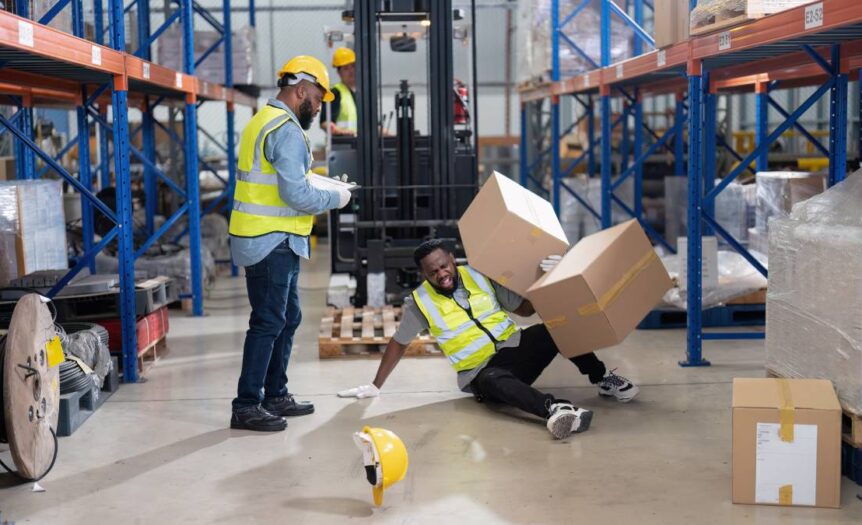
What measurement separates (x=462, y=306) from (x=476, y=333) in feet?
0.59

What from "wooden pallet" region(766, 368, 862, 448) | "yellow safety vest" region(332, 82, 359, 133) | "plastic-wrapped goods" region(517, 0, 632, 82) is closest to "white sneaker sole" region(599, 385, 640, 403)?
"wooden pallet" region(766, 368, 862, 448)

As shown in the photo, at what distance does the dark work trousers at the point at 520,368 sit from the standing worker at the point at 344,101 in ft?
14.6

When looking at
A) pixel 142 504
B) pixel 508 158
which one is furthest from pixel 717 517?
pixel 508 158

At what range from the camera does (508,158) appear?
1902 cm

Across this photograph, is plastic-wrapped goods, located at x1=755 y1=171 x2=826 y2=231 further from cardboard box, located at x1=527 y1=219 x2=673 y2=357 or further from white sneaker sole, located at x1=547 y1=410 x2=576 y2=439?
white sneaker sole, located at x1=547 y1=410 x2=576 y2=439

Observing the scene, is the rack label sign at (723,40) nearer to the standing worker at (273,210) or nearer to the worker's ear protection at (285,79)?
the standing worker at (273,210)

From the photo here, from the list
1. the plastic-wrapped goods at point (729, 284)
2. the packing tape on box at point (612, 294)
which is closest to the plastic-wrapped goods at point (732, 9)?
the packing tape on box at point (612, 294)

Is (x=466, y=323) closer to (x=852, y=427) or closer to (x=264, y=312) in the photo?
(x=264, y=312)

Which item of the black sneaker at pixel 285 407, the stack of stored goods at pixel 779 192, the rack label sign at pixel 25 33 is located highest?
the rack label sign at pixel 25 33

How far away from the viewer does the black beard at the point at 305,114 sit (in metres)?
6.14

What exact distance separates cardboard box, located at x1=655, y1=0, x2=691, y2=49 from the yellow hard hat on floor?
13.3 ft

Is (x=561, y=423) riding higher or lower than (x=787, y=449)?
lower

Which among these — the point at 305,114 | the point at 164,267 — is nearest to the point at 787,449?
the point at 305,114

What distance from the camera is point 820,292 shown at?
201 inches
